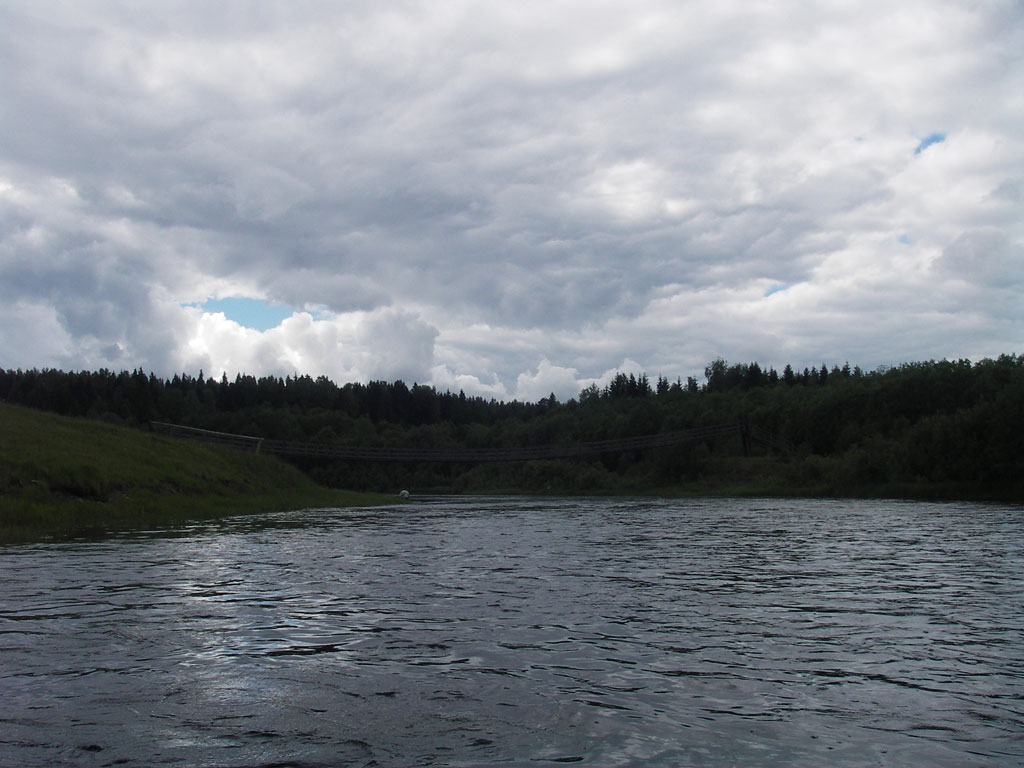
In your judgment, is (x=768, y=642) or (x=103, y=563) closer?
(x=768, y=642)

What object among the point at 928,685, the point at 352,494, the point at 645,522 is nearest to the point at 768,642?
the point at 928,685

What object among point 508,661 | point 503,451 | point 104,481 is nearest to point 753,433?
point 503,451

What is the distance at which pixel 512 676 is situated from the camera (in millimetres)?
10188

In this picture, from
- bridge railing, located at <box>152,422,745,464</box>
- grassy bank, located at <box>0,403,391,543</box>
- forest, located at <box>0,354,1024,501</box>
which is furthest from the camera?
bridge railing, located at <box>152,422,745,464</box>

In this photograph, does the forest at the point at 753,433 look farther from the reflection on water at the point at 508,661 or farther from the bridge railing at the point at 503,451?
the reflection on water at the point at 508,661

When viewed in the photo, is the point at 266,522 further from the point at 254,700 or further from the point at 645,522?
the point at 254,700

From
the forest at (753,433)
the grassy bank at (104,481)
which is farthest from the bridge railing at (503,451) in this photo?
the grassy bank at (104,481)

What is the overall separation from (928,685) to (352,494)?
6921 cm

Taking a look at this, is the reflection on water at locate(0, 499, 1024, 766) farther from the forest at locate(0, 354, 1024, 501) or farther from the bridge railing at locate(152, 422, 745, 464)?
the bridge railing at locate(152, 422, 745, 464)

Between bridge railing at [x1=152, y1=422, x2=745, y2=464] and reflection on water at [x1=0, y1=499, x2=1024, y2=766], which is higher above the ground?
bridge railing at [x1=152, y1=422, x2=745, y2=464]

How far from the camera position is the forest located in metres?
77.3

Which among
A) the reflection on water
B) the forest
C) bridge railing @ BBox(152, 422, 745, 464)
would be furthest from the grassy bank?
bridge railing @ BBox(152, 422, 745, 464)

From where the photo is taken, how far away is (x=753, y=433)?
469ft

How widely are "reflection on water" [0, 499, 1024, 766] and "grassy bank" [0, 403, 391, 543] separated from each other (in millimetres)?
9282
